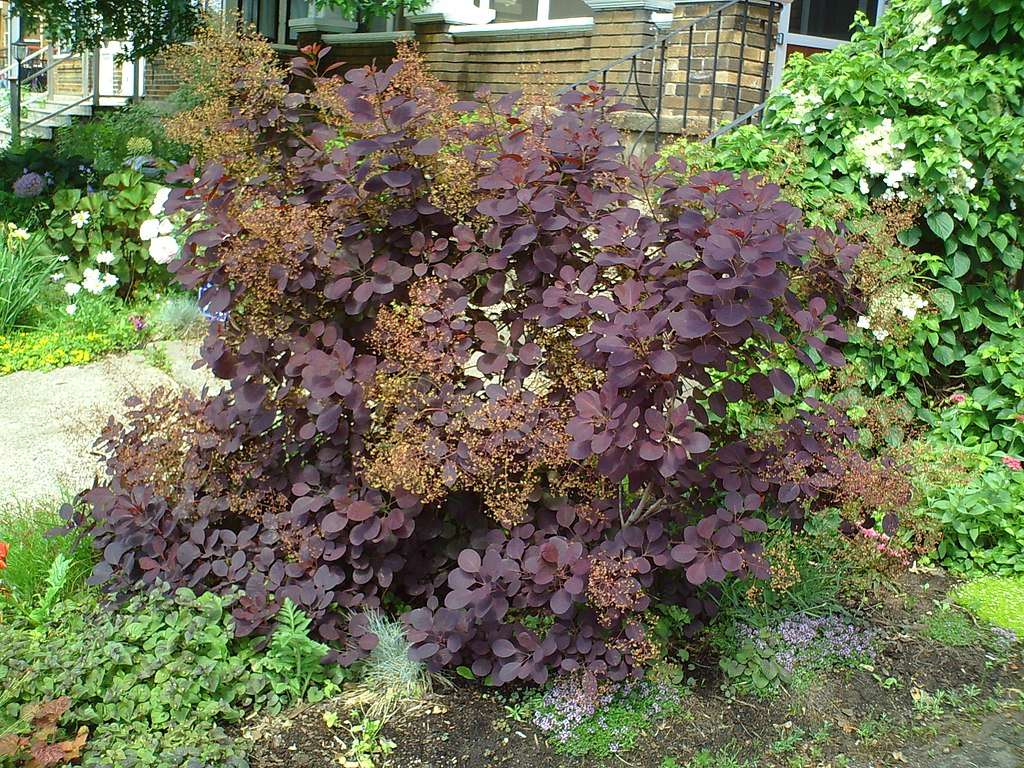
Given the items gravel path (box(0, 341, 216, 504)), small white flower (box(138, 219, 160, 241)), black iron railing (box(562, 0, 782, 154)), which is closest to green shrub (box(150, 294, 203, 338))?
gravel path (box(0, 341, 216, 504))

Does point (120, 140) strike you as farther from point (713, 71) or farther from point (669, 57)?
point (713, 71)

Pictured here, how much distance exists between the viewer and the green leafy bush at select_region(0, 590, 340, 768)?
2535mm

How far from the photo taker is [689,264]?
2.48 meters

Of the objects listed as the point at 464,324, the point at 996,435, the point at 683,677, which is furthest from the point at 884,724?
the point at 996,435

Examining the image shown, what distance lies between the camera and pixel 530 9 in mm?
11758

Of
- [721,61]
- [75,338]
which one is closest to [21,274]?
[75,338]

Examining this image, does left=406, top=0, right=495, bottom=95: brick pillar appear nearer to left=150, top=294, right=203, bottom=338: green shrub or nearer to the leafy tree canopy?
the leafy tree canopy

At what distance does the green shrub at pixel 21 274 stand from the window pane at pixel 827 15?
25.0 feet

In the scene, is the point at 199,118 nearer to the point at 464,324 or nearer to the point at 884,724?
the point at 464,324

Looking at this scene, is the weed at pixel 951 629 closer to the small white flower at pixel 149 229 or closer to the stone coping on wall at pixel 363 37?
the small white flower at pixel 149 229

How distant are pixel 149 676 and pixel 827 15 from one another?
34.4ft

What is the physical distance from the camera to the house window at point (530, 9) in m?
11.2

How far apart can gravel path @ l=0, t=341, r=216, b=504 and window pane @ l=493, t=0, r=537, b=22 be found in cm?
689

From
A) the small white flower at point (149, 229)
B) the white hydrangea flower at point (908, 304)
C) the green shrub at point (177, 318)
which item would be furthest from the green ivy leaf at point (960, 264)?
the green shrub at point (177, 318)
